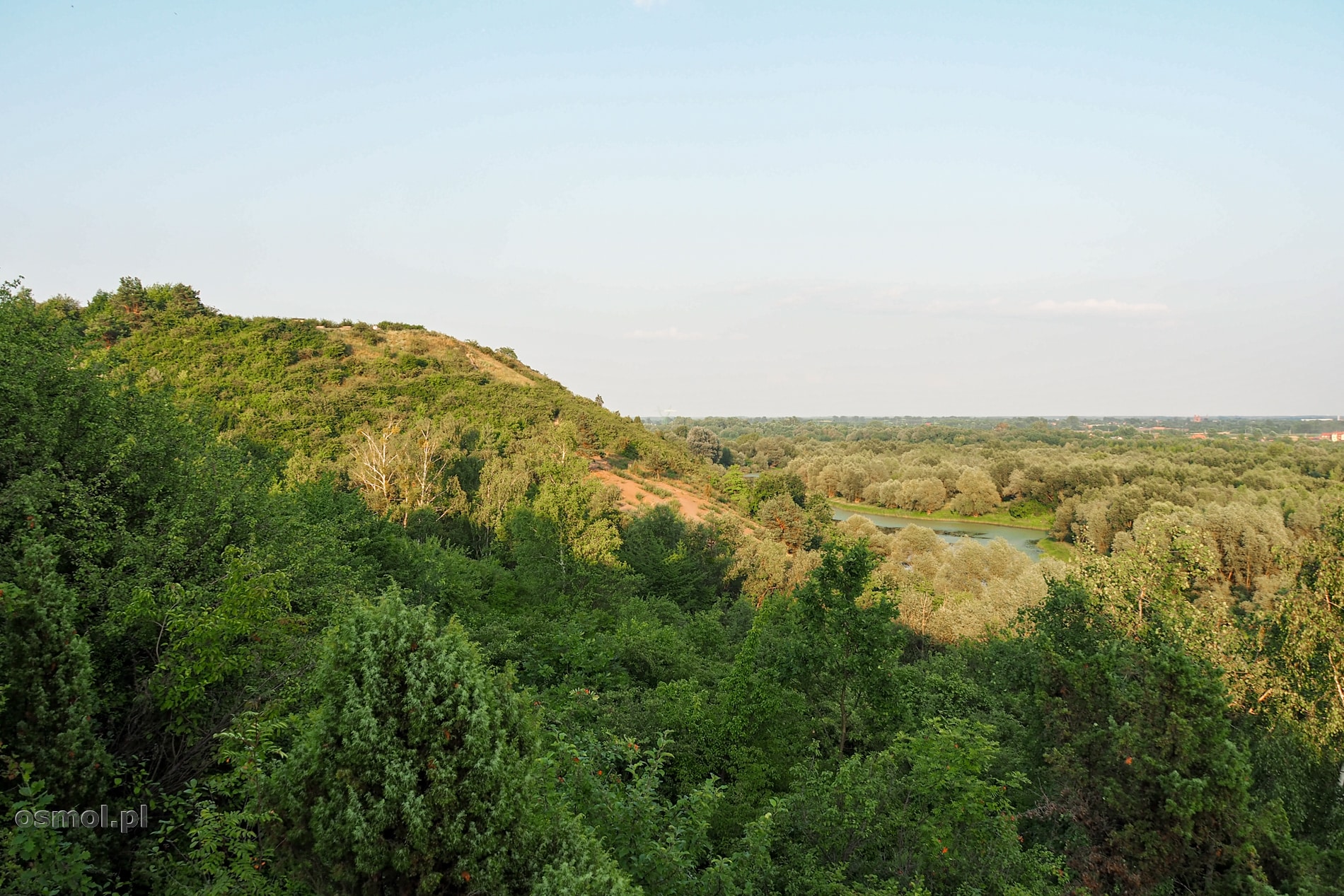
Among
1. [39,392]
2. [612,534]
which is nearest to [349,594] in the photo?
[39,392]

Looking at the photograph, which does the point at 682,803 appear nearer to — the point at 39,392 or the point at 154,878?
the point at 154,878

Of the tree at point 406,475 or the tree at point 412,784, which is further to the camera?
the tree at point 406,475

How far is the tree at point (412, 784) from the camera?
13.8 feet

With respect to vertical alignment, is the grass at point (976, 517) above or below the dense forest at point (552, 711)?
below

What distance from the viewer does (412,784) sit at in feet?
13.9

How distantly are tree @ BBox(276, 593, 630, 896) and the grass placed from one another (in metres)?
86.6

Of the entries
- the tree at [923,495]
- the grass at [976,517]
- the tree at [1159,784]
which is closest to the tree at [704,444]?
the grass at [976,517]

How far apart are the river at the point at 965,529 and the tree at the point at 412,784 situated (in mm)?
71436

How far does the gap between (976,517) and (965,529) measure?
660cm

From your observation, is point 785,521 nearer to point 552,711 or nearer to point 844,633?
point 844,633

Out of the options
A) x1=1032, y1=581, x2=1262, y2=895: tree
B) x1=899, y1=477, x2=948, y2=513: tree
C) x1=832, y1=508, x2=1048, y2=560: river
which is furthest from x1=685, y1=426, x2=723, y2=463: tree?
x1=1032, y1=581, x2=1262, y2=895: tree

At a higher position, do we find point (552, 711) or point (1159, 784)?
point (1159, 784)

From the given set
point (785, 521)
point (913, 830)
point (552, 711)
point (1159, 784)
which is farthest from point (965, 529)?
point (552, 711)

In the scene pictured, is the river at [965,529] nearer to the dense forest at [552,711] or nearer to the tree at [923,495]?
the tree at [923,495]
